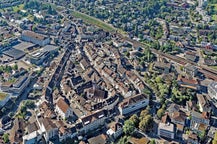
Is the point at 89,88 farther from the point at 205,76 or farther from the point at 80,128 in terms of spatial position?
the point at 205,76

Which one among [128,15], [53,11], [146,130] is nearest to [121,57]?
[146,130]

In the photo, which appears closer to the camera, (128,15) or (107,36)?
(107,36)

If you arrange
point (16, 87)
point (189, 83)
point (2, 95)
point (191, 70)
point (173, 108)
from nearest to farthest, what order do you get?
point (173, 108), point (2, 95), point (16, 87), point (189, 83), point (191, 70)

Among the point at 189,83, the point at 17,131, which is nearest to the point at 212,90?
the point at 189,83

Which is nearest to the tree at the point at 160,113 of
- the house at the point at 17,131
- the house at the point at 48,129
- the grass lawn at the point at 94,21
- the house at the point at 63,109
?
the house at the point at 63,109

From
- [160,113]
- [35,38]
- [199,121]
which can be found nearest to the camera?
[199,121]

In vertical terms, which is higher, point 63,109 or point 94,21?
point 94,21

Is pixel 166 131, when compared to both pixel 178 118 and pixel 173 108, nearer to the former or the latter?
pixel 178 118
